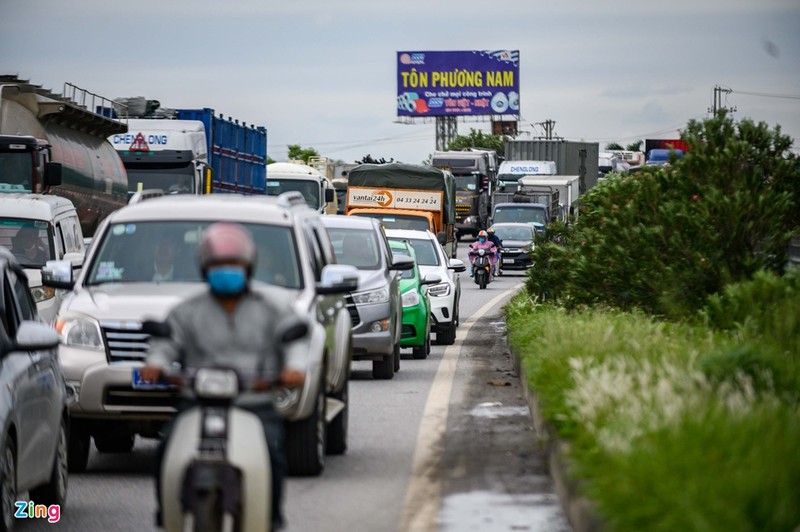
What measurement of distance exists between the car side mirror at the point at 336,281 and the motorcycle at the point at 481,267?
106 ft

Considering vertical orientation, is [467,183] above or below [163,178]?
below

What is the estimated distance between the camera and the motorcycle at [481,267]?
141 feet

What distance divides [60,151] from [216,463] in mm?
21165

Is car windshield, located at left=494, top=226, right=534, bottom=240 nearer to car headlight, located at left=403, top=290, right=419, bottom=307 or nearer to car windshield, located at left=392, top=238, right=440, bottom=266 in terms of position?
car windshield, located at left=392, top=238, right=440, bottom=266

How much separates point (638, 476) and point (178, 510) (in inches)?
79.9

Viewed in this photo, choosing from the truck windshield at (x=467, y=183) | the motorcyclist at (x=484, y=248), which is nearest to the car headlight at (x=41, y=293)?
the motorcyclist at (x=484, y=248)

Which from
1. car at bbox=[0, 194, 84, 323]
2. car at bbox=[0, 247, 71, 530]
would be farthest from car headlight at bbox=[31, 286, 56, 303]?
car at bbox=[0, 247, 71, 530]

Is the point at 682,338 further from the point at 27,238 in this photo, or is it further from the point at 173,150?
the point at 173,150

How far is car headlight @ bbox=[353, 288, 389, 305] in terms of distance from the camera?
1792cm

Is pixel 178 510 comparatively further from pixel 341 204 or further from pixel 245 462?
pixel 341 204

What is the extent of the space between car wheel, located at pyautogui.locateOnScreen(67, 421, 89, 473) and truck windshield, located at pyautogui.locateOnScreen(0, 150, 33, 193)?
1398cm

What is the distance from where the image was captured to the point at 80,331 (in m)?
10.9

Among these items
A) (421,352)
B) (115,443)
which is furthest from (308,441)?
(421,352)

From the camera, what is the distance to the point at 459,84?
126 meters
